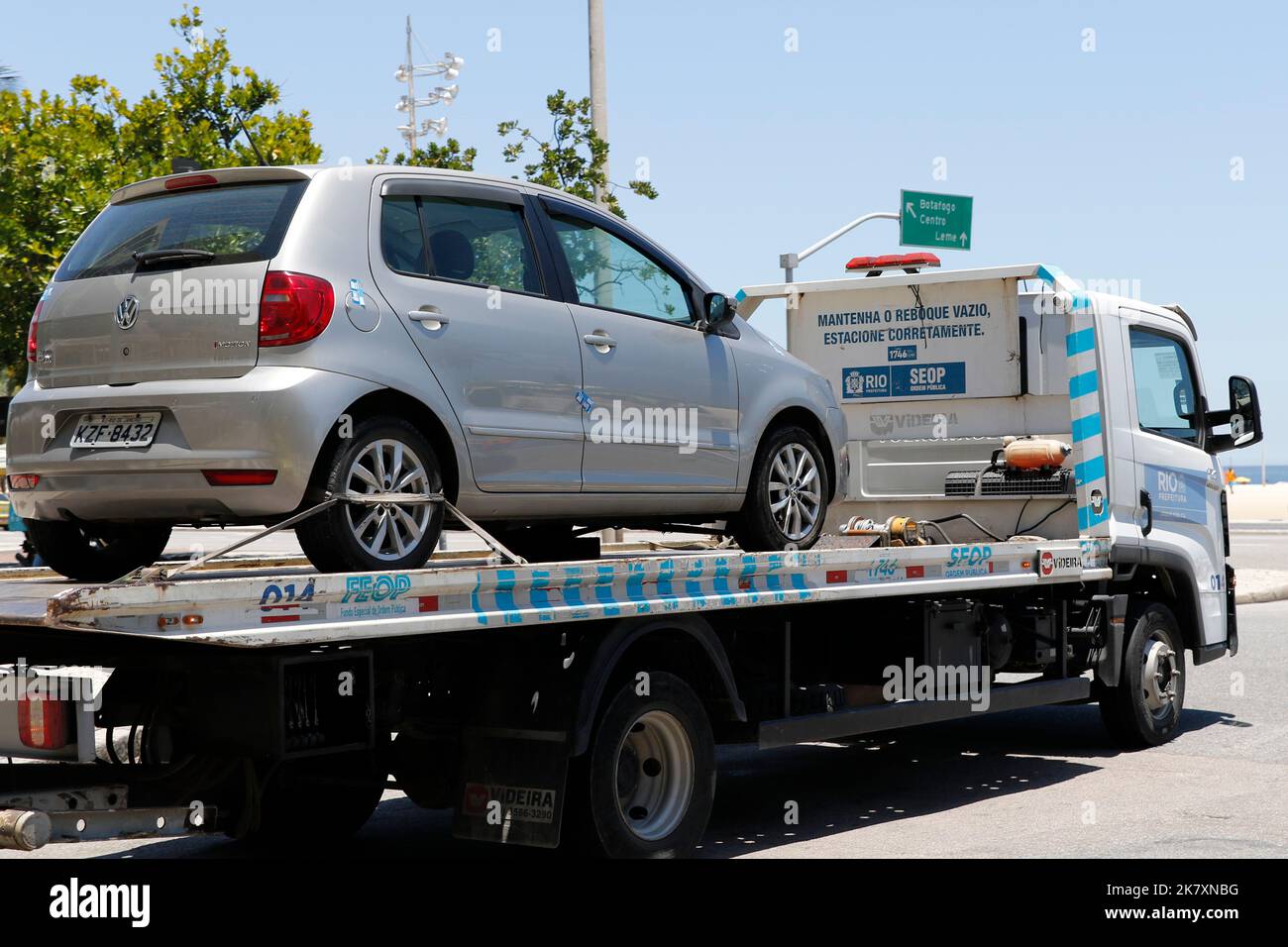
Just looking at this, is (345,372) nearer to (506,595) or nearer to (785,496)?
(506,595)

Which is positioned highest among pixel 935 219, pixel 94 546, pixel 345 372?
pixel 935 219

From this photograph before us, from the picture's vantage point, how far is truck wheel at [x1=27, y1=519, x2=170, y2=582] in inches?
229

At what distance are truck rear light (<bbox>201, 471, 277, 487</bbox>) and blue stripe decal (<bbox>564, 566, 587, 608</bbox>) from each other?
42.8 inches

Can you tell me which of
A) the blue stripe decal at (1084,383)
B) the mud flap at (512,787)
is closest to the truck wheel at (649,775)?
the mud flap at (512,787)

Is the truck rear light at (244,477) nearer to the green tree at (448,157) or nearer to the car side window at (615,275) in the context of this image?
the car side window at (615,275)

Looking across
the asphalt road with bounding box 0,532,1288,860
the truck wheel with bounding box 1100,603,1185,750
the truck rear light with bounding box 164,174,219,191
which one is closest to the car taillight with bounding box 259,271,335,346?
the truck rear light with bounding box 164,174,219,191

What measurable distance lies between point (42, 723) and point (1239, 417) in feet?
26.2

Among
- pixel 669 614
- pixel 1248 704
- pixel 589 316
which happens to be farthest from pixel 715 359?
pixel 1248 704

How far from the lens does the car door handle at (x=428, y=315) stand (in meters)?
5.64

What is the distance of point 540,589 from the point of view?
5434 millimetres

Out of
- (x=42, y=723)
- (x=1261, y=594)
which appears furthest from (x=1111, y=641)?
(x=1261, y=594)

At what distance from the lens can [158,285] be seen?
5.48 meters

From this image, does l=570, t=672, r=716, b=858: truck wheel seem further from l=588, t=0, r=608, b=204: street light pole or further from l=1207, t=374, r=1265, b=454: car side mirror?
l=588, t=0, r=608, b=204: street light pole
